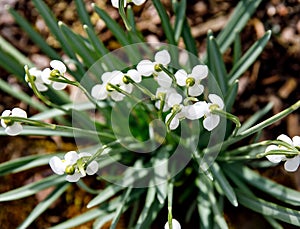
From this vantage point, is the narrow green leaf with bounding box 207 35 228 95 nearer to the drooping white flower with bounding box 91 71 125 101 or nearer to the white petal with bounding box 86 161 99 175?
the drooping white flower with bounding box 91 71 125 101

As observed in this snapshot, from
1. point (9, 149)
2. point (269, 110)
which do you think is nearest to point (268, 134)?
point (269, 110)

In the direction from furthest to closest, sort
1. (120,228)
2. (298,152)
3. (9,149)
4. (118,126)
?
(9,149), (120,228), (118,126), (298,152)

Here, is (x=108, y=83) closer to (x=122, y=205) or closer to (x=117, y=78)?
(x=117, y=78)

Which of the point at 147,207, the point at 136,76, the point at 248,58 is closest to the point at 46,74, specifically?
the point at 136,76

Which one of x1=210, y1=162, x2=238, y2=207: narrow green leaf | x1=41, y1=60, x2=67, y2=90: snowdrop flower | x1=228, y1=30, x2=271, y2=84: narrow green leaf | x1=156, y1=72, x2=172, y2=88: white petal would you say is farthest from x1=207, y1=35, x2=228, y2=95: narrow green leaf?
x1=41, y1=60, x2=67, y2=90: snowdrop flower

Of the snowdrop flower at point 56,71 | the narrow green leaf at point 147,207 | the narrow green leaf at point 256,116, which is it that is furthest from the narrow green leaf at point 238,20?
the snowdrop flower at point 56,71

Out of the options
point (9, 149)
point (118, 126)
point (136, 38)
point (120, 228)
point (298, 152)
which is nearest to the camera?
point (298, 152)

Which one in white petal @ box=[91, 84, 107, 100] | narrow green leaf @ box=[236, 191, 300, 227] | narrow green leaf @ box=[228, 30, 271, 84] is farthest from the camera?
narrow green leaf @ box=[228, 30, 271, 84]

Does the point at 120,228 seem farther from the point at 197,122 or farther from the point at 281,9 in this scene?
the point at 281,9
